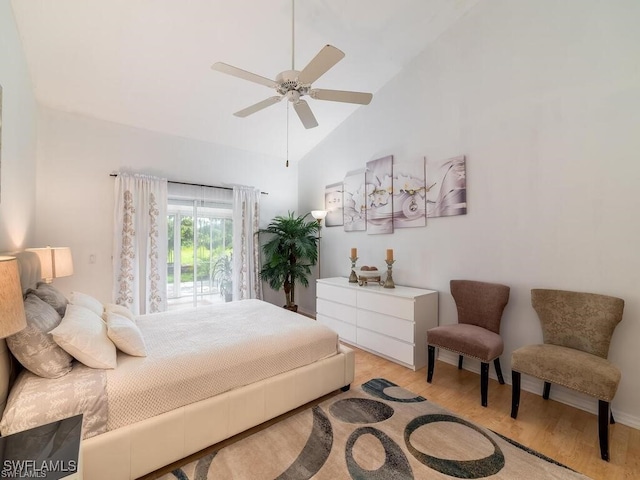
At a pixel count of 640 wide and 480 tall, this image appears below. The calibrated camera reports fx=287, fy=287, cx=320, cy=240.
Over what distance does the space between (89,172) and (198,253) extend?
5.52 ft

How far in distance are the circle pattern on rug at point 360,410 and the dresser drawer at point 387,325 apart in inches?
32.9

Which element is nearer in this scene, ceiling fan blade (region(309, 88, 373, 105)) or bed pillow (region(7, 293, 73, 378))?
bed pillow (region(7, 293, 73, 378))

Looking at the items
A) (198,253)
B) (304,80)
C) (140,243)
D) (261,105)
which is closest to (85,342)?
(261,105)

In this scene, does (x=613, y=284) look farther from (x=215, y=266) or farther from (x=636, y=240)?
(x=215, y=266)

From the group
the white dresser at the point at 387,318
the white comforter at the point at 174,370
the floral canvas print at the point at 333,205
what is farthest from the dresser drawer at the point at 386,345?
the floral canvas print at the point at 333,205

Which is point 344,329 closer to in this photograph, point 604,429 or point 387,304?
point 387,304

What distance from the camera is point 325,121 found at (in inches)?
171

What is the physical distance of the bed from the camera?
1462 millimetres

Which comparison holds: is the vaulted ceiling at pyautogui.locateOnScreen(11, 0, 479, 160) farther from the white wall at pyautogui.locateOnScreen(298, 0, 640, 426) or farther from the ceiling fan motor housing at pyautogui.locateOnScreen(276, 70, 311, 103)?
the ceiling fan motor housing at pyautogui.locateOnScreen(276, 70, 311, 103)

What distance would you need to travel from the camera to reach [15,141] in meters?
2.27

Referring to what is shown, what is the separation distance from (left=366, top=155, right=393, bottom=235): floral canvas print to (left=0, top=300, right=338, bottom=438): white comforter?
5.95 ft

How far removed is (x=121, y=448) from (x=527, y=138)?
3714 millimetres

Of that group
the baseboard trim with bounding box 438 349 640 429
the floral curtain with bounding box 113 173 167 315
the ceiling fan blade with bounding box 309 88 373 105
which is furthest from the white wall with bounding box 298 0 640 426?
the floral curtain with bounding box 113 173 167 315

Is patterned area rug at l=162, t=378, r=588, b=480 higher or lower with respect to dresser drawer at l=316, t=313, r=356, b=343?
lower
